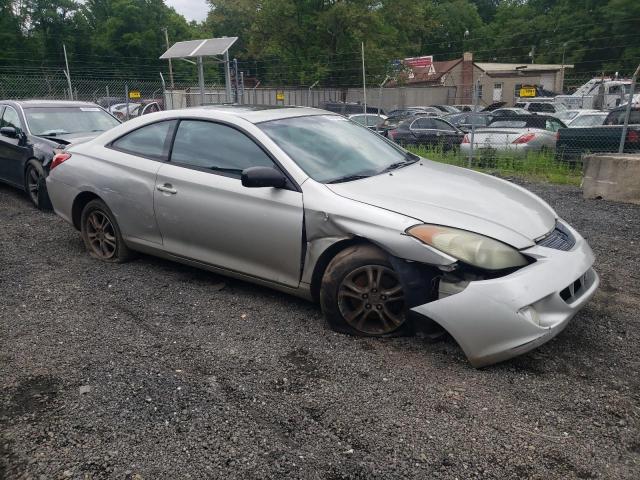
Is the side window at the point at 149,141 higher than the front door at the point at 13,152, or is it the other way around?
the side window at the point at 149,141

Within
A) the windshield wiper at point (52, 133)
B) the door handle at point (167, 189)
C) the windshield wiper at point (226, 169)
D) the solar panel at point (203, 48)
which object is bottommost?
the door handle at point (167, 189)

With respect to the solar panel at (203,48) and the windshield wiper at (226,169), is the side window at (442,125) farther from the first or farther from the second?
the windshield wiper at (226,169)

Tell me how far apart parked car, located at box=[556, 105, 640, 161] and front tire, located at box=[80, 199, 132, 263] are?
9100mm

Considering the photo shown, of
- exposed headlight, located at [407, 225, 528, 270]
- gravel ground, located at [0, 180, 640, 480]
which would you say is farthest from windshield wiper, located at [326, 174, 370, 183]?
gravel ground, located at [0, 180, 640, 480]

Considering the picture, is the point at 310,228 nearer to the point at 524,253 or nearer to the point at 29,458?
the point at 524,253

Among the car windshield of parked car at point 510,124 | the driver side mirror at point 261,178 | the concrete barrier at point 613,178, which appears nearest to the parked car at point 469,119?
the car windshield of parked car at point 510,124

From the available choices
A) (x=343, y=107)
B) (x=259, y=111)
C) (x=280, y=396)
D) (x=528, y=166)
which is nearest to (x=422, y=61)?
(x=343, y=107)

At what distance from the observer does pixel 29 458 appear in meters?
2.52

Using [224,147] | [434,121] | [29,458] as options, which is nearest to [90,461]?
[29,458]

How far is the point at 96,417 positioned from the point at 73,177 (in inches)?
121

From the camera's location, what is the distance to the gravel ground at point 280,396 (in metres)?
2.48

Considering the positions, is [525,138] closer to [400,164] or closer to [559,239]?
[400,164]

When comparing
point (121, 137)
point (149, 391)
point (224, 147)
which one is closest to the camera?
point (149, 391)

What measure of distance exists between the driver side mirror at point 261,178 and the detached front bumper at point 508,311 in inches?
51.5
